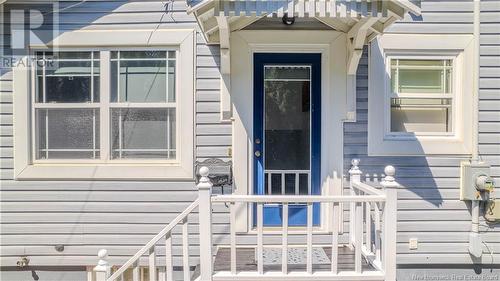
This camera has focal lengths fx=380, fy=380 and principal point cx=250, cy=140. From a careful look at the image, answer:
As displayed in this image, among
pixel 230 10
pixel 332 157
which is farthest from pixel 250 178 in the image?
pixel 230 10

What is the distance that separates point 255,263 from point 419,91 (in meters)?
2.35

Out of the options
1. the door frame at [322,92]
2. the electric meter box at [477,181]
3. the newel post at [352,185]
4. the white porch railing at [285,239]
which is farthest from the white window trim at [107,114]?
the electric meter box at [477,181]

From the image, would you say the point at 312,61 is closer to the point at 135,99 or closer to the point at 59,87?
the point at 135,99

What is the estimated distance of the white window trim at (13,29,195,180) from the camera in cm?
376

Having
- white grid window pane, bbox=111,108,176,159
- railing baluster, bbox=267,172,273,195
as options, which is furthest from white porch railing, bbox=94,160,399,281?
white grid window pane, bbox=111,108,176,159

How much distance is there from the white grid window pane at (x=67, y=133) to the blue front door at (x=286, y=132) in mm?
1652

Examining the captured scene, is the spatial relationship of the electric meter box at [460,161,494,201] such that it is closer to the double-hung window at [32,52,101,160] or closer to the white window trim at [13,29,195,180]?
the white window trim at [13,29,195,180]

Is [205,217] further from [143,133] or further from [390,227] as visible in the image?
[143,133]

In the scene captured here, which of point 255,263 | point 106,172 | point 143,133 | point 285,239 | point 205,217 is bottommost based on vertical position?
point 255,263

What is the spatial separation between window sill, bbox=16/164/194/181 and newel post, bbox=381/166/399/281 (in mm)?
1867

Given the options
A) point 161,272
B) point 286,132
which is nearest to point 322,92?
point 286,132

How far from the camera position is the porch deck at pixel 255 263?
2.95m

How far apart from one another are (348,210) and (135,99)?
94.7 inches

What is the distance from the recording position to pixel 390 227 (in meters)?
2.78
